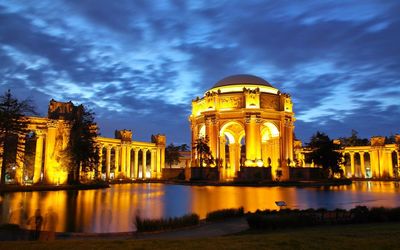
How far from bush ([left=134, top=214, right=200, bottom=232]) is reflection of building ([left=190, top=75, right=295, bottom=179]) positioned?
2170 inches

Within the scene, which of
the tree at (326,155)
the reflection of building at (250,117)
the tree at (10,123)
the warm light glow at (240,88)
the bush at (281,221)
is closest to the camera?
the bush at (281,221)

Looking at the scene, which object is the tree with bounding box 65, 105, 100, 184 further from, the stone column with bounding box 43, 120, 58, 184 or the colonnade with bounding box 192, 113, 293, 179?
the colonnade with bounding box 192, 113, 293, 179

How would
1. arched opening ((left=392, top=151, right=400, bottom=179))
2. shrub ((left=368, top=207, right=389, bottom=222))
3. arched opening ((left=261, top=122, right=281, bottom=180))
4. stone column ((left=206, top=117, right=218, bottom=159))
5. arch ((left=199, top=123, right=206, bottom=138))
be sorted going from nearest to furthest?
shrub ((left=368, top=207, right=389, bottom=222)) → stone column ((left=206, top=117, right=218, bottom=159)) → arched opening ((left=261, top=122, right=281, bottom=180)) → arch ((left=199, top=123, right=206, bottom=138)) → arched opening ((left=392, top=151, right=400, bottom=179))

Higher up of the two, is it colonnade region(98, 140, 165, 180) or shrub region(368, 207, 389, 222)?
colonnade region(98, 140, 165, 180)

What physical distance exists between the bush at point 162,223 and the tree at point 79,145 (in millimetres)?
30694

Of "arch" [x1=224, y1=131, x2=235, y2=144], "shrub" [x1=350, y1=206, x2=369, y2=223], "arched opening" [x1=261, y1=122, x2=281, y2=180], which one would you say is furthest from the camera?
"arch" [x1=224, y1=131, x2=235, y2=144]

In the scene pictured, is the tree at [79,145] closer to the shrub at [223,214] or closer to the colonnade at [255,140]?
the shrub at [223,214]

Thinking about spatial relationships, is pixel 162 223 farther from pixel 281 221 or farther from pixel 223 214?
pixel 281 221

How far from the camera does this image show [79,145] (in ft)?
138

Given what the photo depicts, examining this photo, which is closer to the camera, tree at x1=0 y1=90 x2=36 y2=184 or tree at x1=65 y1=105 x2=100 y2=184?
tree at x1=0 y1=90 x2=36 y2=184

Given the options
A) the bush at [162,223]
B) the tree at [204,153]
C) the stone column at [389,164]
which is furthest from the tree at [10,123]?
the stone column at [389,164]

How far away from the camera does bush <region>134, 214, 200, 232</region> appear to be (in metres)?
13.2

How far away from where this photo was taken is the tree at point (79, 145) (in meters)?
42.2

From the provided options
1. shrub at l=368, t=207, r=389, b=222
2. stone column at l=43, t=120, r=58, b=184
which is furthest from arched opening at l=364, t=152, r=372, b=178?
shrub at l=368, t=207, r=389, b=222
